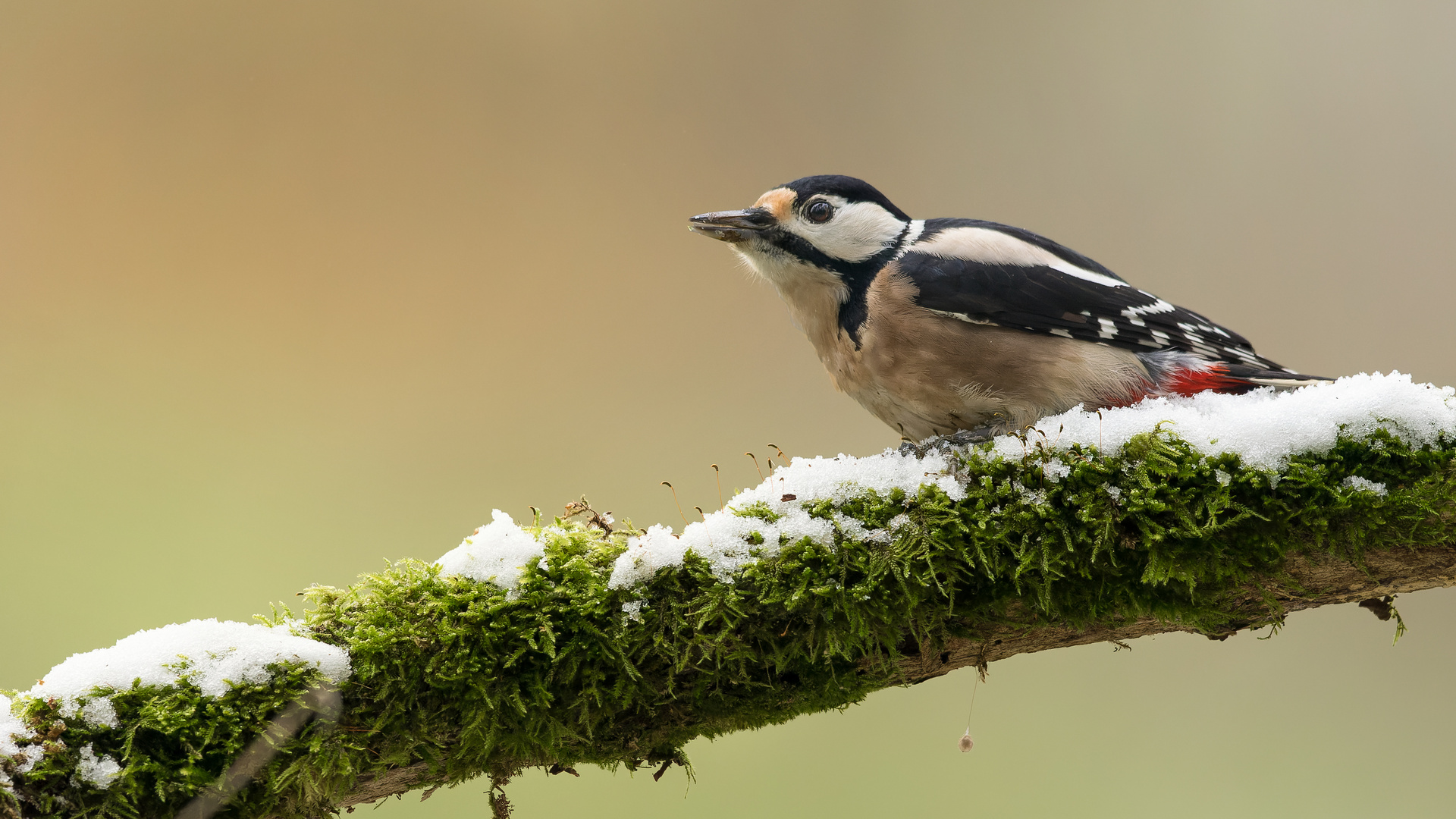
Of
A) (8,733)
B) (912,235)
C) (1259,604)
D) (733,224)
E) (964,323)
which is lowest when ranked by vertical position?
(1259,604)

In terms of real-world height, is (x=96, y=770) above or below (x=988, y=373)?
below

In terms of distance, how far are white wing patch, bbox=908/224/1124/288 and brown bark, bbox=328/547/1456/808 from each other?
94 cm

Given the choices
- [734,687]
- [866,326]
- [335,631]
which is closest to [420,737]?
[335,631]

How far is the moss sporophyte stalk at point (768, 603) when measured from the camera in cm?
131

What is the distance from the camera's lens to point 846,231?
2.23m

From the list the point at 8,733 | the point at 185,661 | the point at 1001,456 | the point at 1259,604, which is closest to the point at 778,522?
the point at 1001,456

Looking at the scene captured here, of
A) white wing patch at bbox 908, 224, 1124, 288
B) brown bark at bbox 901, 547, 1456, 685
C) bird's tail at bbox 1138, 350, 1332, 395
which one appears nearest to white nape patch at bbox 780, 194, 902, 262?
white wing patch at bbox 908, 224, 1124, 288

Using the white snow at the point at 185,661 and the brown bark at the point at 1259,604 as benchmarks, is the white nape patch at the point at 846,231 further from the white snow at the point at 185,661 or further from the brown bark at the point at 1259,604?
the white snow at the point at 185,661

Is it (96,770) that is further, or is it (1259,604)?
(1259,604)

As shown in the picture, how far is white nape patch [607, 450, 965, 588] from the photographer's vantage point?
4.60ft

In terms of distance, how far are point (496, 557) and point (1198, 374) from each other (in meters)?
1.56

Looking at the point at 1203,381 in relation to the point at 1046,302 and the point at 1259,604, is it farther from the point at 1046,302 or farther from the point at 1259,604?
the point at 1259,604

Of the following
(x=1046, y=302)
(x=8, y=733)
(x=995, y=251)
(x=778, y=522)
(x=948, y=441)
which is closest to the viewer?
(x=8, y=733)

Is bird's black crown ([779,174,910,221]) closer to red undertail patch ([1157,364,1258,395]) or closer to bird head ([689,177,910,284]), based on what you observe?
bird head ([689,177,910,284])
